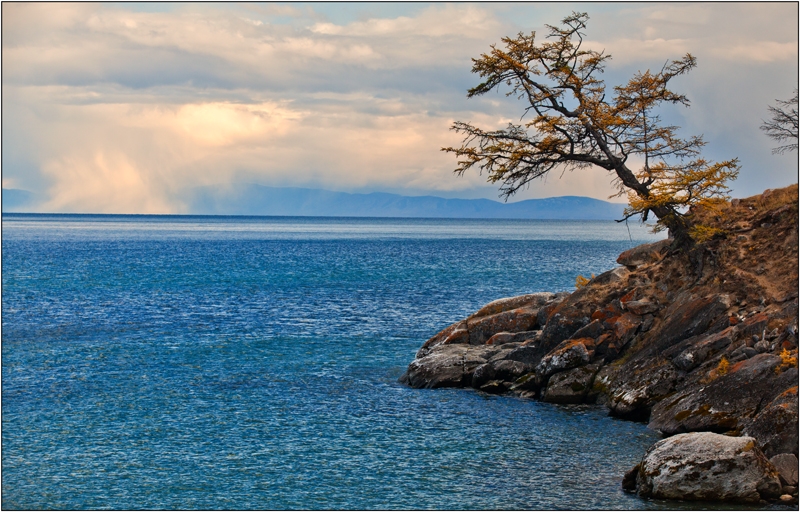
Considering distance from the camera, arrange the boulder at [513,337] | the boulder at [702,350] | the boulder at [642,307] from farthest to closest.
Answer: the boulder at [513,337] → the boulder at [642,307] → the boulder at [702,350]

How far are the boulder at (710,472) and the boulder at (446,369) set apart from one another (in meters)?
13.1

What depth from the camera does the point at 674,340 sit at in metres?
28.3

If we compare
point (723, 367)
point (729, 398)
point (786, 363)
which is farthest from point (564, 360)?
point (786, 363)

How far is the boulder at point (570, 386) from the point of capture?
94.4 ft

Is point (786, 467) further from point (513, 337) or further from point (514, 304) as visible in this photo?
point (514, 304)

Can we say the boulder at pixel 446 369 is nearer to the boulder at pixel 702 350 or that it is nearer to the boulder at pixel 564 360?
the boulder at pixel 564 360

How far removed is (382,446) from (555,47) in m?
21.1

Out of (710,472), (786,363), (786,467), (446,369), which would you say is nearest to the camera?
(710,472)

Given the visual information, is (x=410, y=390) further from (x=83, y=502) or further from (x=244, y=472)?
(x=83, y=502)

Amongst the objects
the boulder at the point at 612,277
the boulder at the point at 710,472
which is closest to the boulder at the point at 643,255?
the boulder at the point at 612,277

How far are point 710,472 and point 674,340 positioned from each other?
10572mm

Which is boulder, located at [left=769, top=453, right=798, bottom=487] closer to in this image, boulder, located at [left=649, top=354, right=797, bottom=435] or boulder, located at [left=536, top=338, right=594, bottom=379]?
boulder, located at [left=649, top=354, right=797, bottom=435]

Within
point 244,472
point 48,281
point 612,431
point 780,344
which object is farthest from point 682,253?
point 48,281

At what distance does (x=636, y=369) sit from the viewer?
27922 mm
